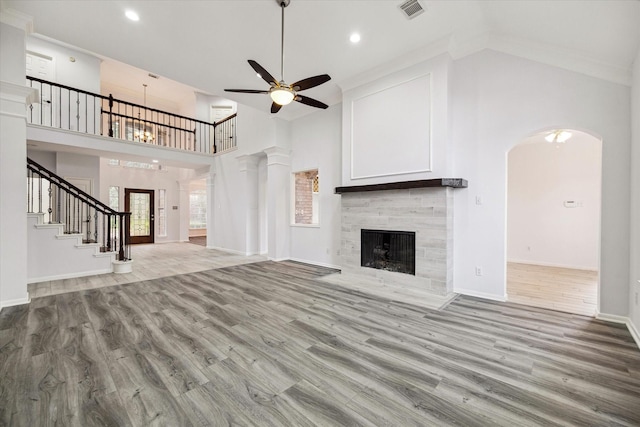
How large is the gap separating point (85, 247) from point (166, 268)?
1.48 m

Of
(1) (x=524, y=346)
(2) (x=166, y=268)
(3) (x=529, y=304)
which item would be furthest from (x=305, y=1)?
(2) (x=166, y=268)

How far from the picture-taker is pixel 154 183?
34.9 ft

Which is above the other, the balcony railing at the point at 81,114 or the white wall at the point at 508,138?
the balcony railing at the point at 81,114

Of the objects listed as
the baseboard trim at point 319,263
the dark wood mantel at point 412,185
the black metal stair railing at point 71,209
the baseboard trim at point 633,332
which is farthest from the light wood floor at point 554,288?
the black metal stair railing at point 71,209

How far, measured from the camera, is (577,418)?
1.59 meters

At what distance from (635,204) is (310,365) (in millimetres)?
3744

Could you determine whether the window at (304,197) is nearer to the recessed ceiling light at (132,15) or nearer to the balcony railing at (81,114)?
the balcony railing at (81,114)

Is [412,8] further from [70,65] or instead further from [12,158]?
[70,65]

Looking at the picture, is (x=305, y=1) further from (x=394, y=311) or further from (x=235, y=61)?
(x=394, y=311)

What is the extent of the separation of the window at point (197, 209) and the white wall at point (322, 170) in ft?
29.4

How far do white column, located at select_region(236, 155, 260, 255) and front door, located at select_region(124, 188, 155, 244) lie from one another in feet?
17.8

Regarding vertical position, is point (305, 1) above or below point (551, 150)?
above

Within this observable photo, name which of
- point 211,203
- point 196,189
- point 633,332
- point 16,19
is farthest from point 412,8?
point 196,189

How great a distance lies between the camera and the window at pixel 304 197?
6.93 meters
